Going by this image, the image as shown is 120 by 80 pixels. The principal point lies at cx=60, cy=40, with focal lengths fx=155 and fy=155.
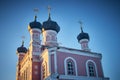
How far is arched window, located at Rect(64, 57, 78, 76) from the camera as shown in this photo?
16.9 m

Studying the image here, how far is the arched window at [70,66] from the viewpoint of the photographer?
55.4ft

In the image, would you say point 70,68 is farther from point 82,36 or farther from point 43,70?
point 82,36

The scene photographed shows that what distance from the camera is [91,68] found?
18609 mm

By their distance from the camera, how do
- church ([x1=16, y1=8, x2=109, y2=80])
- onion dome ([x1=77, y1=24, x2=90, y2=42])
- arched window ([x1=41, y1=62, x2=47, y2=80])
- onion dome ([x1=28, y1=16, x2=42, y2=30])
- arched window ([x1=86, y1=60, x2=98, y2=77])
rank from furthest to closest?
onion dome ([x1=77, y1=24, x2=90, y2=42]), onion dome ([x1=28, y1=16, x2=42, y2=30]), arched window ([x1=86, y1=60, x2=98, y2=77]), arched window ([x1=41, y1=62, x2=47, y2=80]), church ([x1=16, y1=8, x2=109, y2=80])

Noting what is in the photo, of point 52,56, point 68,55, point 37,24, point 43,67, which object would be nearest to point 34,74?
point 43,67

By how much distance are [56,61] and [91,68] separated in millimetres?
4840

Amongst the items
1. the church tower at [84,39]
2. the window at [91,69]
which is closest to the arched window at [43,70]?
the window at [91,69]

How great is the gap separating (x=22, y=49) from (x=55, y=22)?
8.52 m

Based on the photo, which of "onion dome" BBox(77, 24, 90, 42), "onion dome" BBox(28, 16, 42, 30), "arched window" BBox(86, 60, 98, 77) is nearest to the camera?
"arched window" BBox(86, 60, 98, 77)

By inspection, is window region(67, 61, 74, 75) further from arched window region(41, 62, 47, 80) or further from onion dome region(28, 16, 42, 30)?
onion dome region(28, 16, 42, 30)

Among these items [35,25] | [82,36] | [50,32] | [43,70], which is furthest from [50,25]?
[43,70]

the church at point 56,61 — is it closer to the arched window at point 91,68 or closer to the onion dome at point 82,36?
the arched window at point 91,68

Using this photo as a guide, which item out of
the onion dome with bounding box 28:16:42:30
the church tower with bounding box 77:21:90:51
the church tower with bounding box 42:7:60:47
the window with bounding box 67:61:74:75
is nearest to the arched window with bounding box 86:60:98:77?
the window with bounding box 67:61:74:75

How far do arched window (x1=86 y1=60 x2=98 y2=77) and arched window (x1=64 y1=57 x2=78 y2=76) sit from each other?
1765 mm
